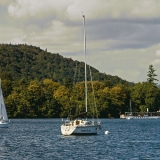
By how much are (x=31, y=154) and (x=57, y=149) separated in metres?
6.54

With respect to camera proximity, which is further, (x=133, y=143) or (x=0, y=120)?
(x=0, y=120)

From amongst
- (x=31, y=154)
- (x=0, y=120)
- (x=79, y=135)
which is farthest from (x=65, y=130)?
(x=0, y=120)

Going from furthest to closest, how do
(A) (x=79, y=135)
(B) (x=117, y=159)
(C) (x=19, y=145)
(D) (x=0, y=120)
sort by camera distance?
(D) (x=0, y=120)
(A) (x=79, y=135)
(C) (x=19, y=145)
(B) (x=117, y=159)

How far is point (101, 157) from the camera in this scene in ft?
208

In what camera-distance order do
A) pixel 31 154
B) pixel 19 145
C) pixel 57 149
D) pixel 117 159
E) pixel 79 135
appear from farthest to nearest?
1. pixel 79 135
2. pixel 19 145
3. pixel 57 149
4. pixel 31 154
5. pixel 117 159

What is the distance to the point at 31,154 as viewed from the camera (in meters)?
66.8

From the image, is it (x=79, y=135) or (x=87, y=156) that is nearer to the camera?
(x=87, y=156)

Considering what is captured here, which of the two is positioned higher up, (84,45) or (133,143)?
(84,45)

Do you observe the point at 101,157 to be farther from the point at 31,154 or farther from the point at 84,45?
the point at 84,45

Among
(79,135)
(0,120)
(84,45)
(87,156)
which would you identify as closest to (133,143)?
(79,135)

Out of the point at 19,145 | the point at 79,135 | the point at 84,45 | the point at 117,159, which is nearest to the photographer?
the point at 117,159

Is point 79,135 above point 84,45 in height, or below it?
below

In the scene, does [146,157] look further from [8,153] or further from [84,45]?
[84,45]

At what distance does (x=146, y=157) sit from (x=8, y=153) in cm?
1640
